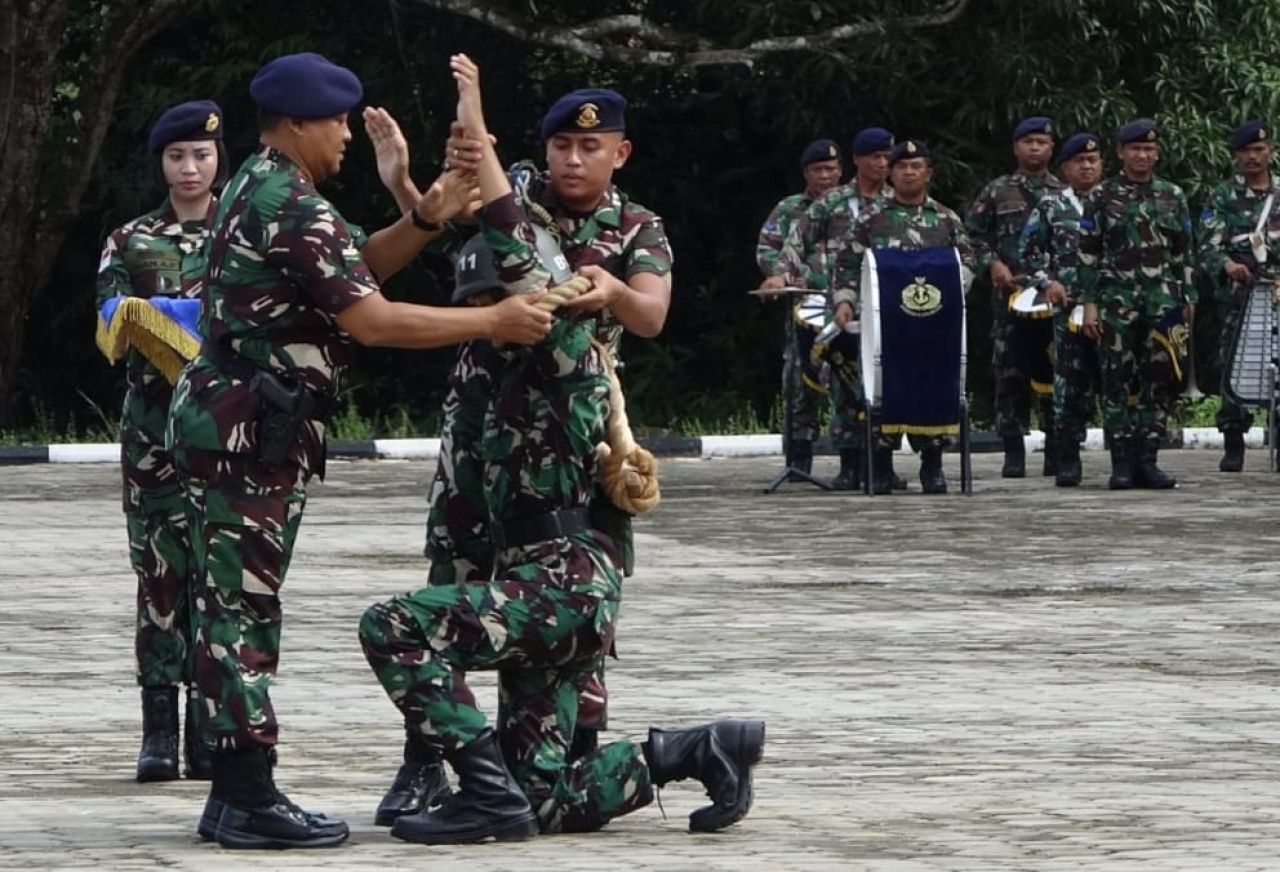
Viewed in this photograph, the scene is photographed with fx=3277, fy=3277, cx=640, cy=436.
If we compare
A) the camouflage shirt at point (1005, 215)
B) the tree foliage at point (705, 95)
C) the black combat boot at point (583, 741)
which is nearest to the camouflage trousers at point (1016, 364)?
the camouflage shirt at point (1005, 215)

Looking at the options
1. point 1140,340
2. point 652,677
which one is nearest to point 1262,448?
point 1140,340

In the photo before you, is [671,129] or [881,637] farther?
[671,129]

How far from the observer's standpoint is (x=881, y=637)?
12.2m

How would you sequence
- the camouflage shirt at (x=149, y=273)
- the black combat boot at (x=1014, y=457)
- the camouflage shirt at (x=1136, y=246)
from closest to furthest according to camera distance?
the camouflage shirt at (x=149, y=273), the camouflage shirt at (x=1136, y=246), the black combat boot at (x=1014, y=457)

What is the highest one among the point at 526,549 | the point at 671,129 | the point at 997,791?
the point at 671,129

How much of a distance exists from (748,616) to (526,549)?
5.21 metres

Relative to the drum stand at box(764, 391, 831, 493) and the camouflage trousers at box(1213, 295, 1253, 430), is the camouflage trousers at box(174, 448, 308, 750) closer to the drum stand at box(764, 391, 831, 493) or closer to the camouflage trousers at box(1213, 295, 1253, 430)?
the drum stand at box(764, 391, 831, 493)

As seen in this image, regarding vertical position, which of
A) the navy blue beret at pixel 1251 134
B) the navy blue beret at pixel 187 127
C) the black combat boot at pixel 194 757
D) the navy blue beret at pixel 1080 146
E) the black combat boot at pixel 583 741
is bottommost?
the black combat boot at pixel 194 757

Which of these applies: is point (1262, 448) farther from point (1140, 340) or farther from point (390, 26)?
point (390, 26)

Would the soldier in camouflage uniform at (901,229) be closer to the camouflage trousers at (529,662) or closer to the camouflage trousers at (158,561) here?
the camouflage trousers at (158,561)

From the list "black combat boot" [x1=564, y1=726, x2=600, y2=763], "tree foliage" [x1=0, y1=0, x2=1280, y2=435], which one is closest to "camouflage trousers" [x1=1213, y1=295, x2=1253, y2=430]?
"tree foliage" [x1=0, y1=0, x2=1280, y2=435]

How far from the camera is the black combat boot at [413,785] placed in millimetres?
7945

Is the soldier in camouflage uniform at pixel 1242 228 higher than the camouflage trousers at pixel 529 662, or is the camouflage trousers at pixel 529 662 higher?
the soldier in camouflage uniform at pixel 1242 228

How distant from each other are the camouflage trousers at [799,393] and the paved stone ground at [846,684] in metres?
0.91
